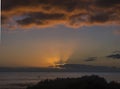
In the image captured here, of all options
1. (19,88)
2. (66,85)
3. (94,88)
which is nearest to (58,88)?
(66,85)

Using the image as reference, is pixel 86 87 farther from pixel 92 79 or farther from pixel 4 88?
pixel 4 88

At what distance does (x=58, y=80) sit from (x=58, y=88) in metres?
5.37

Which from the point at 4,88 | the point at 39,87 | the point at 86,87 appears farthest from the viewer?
the point at 4,88

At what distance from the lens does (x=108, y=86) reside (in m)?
54.5

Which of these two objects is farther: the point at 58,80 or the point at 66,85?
the point at 58,80

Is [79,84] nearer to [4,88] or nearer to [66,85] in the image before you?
[66,85]

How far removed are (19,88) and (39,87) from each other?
27266mm

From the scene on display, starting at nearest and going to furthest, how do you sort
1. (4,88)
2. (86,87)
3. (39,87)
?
(86,87), (39,87), (4,88)

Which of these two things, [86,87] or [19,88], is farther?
[19,88]

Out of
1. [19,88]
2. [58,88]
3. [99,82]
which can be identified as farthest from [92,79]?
[19,88]

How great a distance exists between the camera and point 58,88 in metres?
53.5

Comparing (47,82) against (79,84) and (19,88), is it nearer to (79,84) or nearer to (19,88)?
(79,84)

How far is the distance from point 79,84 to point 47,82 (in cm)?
665

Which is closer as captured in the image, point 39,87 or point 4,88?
point 39,87
